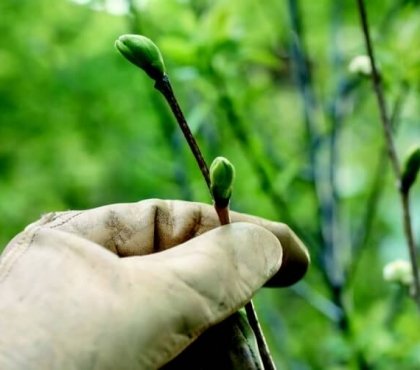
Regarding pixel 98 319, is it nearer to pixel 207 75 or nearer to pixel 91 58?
pixel 207 75

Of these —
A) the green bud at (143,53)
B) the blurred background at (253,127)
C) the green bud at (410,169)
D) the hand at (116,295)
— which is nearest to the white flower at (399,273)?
the blurred background at (253,127)

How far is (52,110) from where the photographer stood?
195 cm

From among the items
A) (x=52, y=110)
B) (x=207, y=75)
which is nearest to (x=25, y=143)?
(x=52, y=110)

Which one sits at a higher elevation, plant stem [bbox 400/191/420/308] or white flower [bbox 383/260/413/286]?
plant stem [bbox 400/191/420/308]

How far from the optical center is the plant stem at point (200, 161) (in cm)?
63

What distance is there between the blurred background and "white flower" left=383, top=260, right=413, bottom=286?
0.04m

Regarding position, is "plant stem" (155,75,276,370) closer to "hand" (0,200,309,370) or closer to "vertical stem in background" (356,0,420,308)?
"hand" (0,200,309,370)

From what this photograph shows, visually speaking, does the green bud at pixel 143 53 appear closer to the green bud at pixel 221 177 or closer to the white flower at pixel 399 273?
the green bud at pixel 221 177

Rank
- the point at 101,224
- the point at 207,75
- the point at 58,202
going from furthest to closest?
the point at 58,202 → the point at 207,75 → the point at 101,224

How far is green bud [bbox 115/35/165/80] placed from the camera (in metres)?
0.66

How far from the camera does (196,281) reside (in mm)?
626

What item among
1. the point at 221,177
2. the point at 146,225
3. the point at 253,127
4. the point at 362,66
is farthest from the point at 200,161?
the point at 253,127

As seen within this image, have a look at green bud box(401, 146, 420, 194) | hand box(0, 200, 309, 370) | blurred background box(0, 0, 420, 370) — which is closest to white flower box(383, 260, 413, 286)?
blurred background box(0, 0, 420, 370)

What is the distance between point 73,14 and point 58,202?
26.9 inches
